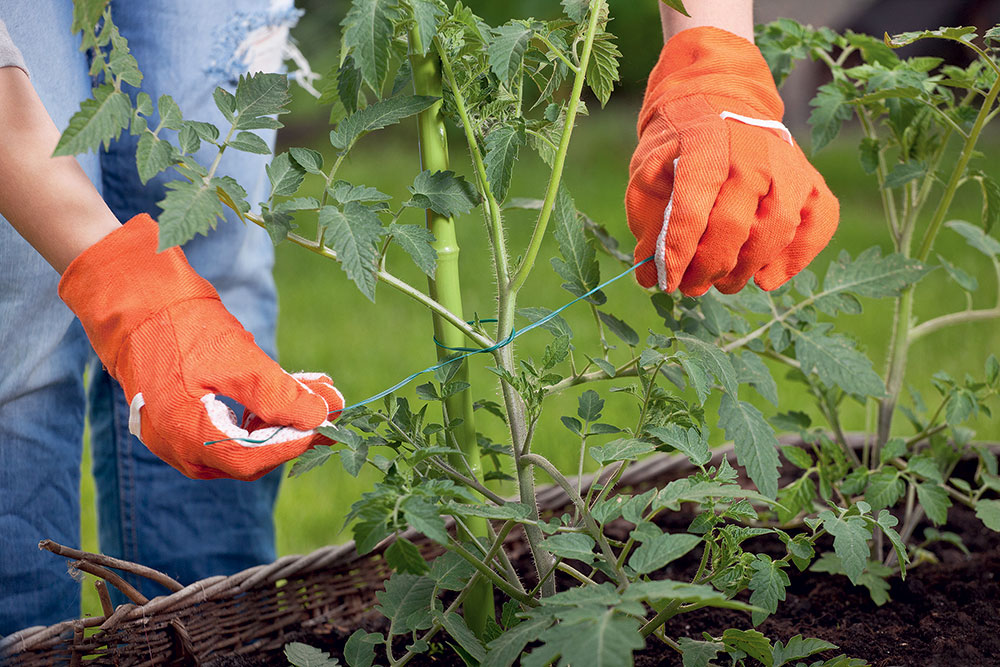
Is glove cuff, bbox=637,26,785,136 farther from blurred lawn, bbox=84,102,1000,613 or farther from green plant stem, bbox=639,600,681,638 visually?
blurred lawn, bbox=84,102,1000,613

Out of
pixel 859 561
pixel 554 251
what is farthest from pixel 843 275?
pixel 554 251

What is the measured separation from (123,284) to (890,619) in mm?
1028

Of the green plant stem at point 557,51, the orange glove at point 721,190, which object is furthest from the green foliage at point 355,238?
the orange glove at point 721,190

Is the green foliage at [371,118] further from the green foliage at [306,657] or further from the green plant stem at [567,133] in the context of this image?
the green foliage at [306,657]

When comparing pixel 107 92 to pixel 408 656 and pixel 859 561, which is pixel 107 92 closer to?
pixel 408 656

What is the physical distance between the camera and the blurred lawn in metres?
2.05

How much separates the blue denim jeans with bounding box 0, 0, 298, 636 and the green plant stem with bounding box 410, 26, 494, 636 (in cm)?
50

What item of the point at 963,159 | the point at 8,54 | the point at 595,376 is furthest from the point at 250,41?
the point at 963,159

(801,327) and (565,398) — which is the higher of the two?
(801,327)

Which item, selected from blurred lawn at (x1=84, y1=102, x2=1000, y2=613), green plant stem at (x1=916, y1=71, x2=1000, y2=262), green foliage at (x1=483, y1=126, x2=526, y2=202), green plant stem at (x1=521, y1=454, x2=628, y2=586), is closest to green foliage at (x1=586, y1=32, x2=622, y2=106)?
green foliage at (x1=483, y1=126, x2=526, y2=202)

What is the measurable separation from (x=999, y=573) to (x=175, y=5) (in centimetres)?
144

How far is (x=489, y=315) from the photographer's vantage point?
256 cm

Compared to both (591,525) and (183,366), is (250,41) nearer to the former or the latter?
(183,366)

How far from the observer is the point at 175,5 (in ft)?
4.33
